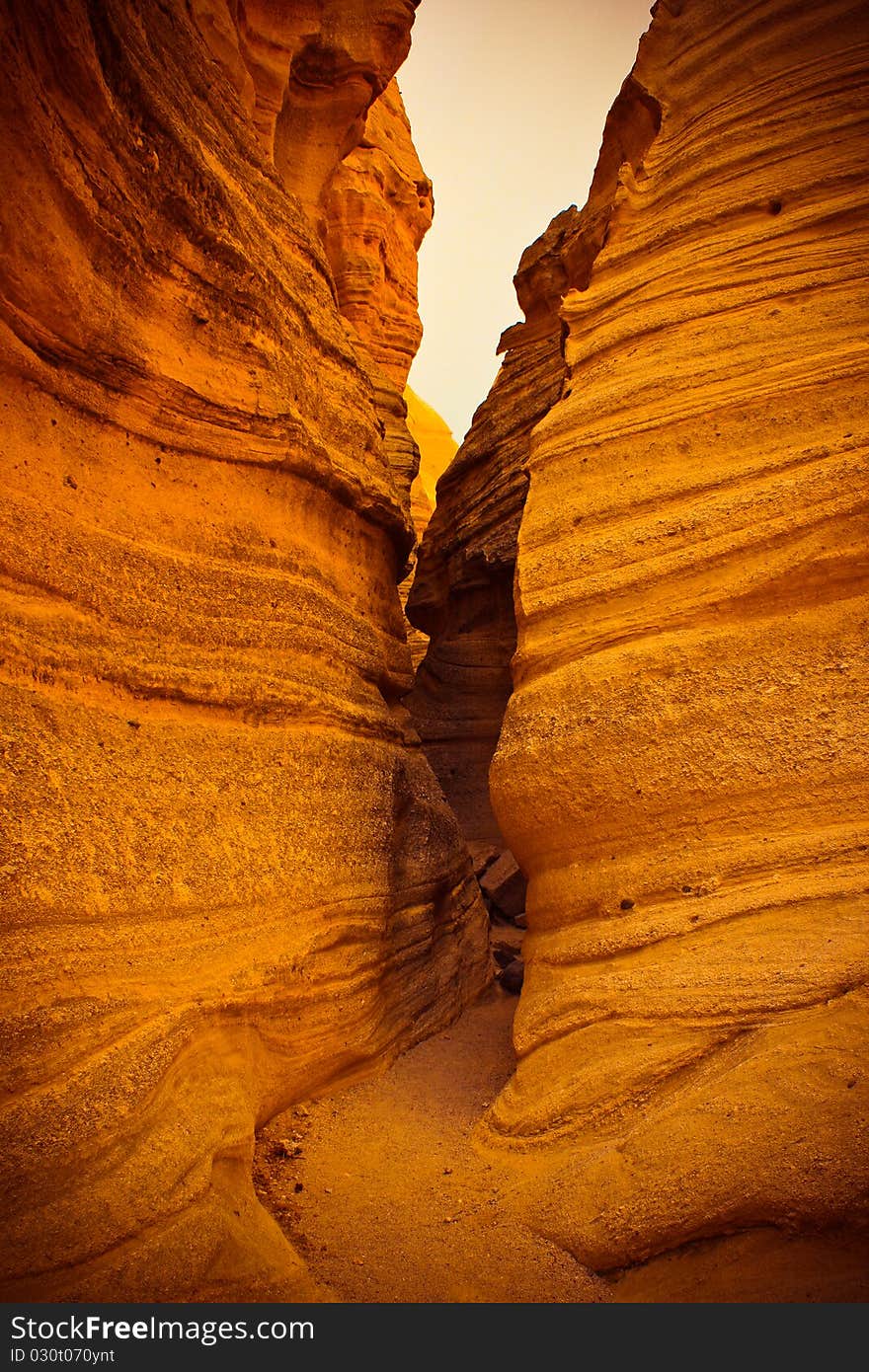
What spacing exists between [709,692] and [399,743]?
2.66m

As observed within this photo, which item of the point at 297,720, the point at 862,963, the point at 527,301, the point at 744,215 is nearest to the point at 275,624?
the point at 297,720

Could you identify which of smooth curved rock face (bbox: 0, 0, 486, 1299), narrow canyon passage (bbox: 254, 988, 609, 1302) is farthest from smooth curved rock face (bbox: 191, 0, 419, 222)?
narrow canyon passage (bbox: 254, 988, 609, 1302)

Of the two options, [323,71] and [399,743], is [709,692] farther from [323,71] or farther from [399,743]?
[323,71]

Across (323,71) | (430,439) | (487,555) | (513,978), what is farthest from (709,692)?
(430,439)

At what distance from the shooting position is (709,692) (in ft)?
13.3

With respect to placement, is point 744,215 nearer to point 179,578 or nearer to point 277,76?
point 179,578

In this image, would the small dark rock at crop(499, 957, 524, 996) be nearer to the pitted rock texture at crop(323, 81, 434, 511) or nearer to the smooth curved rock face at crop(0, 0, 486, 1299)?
the smooth curved rock face at crop(0, 0, 486, 1299)

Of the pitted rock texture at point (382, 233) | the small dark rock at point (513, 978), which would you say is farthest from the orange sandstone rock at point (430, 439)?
the small dark rock at point (513, 978)

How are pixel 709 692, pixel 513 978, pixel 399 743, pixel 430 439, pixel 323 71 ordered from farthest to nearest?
1. pixel 430 439
2. pixel 323 71
3. pixel 513 978
4. pixel 399 743
5. pixel 709 692

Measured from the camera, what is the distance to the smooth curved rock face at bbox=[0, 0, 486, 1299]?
3.01 metres

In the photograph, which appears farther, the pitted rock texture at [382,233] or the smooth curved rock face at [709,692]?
the pitted rock texture at [382,233]

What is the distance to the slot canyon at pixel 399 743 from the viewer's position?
3.06m

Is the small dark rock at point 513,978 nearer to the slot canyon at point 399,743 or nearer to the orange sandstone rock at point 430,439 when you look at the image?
the slot canyon at point 399,743

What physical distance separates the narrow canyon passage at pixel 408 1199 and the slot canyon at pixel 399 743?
0.9 inches
